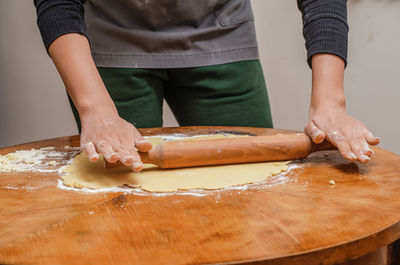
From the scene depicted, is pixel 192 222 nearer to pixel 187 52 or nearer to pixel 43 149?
pixel 43 149

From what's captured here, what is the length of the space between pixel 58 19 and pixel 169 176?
53cm

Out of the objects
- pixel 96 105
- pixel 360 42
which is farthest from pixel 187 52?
pixel 360 42

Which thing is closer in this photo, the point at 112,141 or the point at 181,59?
the point at 112,141

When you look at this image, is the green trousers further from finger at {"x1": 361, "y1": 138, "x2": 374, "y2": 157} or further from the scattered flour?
finger at {"x1": 361, "y1": 138, "x2": 374, "y2": 157}

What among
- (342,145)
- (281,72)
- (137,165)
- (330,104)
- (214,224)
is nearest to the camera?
(214,224)

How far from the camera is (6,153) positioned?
43.3 inches

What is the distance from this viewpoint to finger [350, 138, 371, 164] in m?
0.86

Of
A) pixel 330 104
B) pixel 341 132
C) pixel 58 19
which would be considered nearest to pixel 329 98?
pixel 330 104

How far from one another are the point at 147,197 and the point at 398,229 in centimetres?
40

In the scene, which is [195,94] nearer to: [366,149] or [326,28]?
[326,28]

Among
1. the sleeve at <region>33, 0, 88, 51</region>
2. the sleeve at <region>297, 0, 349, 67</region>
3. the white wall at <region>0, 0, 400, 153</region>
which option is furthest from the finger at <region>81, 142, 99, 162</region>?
the white wall at <region>0, 0, 400, 153</region>

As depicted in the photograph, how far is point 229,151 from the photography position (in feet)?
2.96

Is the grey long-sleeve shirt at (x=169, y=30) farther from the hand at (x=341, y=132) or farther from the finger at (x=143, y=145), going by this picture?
the finger at (x=143, y=145)

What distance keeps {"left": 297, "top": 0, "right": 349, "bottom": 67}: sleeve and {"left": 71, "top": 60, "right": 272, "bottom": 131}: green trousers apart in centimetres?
25
